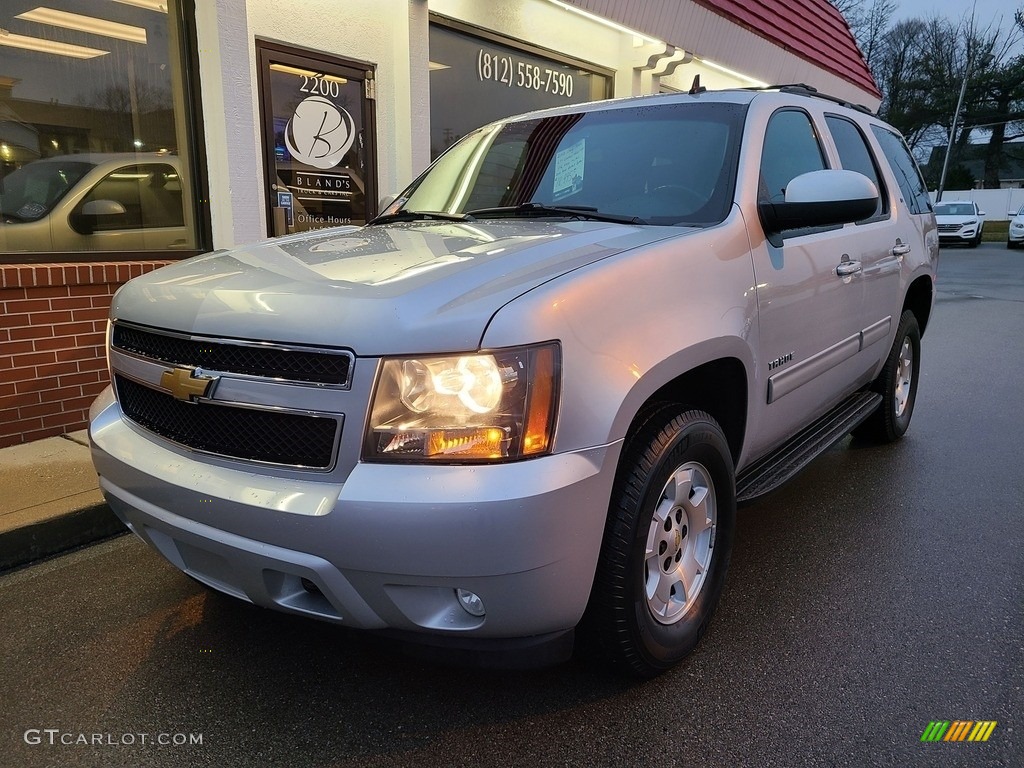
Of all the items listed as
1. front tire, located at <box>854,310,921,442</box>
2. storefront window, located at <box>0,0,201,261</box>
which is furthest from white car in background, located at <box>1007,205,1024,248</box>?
storefront window, located at <box>0,0,201,261</box>

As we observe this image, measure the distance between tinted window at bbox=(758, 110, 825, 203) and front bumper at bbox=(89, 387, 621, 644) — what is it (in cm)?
165

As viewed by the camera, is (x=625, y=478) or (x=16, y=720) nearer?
(x=625, y=478)

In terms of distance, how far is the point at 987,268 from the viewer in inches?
820

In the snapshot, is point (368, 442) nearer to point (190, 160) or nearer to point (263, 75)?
point (190, 160)

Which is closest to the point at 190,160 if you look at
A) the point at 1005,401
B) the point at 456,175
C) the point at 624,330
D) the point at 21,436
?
the point at 21,436

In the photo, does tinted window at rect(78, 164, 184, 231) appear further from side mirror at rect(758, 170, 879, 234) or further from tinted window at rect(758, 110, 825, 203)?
side mirror at rect(758, 170, 879, 234)

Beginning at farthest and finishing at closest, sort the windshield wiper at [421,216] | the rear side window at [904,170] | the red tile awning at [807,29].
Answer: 1. the red tile awning at [807,29]
2. the rear side window at [904,170]
3. the windshield wiper at [421,216]

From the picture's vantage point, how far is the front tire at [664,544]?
2.17 m

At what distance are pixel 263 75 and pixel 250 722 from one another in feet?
17.6

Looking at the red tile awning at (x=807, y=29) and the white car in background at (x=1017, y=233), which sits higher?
the red tile awning at (x=807, y=29)

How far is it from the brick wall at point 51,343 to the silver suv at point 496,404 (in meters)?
2.52

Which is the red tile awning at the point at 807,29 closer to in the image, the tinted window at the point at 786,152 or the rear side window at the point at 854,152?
the rear side window at the point at 854,152

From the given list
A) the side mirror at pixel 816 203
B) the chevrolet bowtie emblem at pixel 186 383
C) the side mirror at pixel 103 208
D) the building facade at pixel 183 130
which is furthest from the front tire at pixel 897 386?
the side mirror at pixel 103 208

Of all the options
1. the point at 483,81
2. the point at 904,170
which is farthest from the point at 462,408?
the point at 483,81
